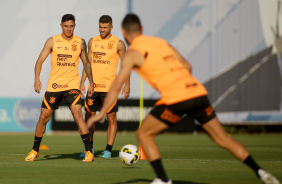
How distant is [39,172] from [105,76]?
368 cm

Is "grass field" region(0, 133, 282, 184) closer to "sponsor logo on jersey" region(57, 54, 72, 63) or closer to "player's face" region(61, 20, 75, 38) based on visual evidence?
"sponsor logo on jersey" region(57, 54, 72, 63)

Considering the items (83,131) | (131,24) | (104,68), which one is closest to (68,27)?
(104,68)

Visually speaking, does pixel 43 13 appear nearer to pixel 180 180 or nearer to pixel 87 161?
pixel 87 161

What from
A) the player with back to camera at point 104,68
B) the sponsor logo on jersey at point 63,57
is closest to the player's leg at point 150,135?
the sponsor logo on jersey at point 63,57

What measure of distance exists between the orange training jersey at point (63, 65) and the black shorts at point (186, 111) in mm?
4211

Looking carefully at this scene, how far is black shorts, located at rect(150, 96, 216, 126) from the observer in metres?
7.00

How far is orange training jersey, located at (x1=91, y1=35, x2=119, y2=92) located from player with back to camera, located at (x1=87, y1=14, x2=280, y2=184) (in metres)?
5.17

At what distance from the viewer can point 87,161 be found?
35.6 ft

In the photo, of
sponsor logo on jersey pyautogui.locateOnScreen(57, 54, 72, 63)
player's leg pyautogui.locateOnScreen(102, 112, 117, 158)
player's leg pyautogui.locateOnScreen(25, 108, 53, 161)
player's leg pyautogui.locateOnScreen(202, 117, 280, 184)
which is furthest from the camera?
player's leg pyautogui.locateOnScreen(102, 112, 117, 158)

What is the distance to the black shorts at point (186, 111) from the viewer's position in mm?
7002

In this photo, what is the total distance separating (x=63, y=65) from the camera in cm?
1116

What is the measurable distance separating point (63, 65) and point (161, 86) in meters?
4.46

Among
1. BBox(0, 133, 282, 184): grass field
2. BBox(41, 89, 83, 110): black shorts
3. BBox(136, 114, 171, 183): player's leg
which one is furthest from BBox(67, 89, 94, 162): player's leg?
BBox(136, 114, 171, 183): player's leg

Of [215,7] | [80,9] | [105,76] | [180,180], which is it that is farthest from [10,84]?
[180,180]
